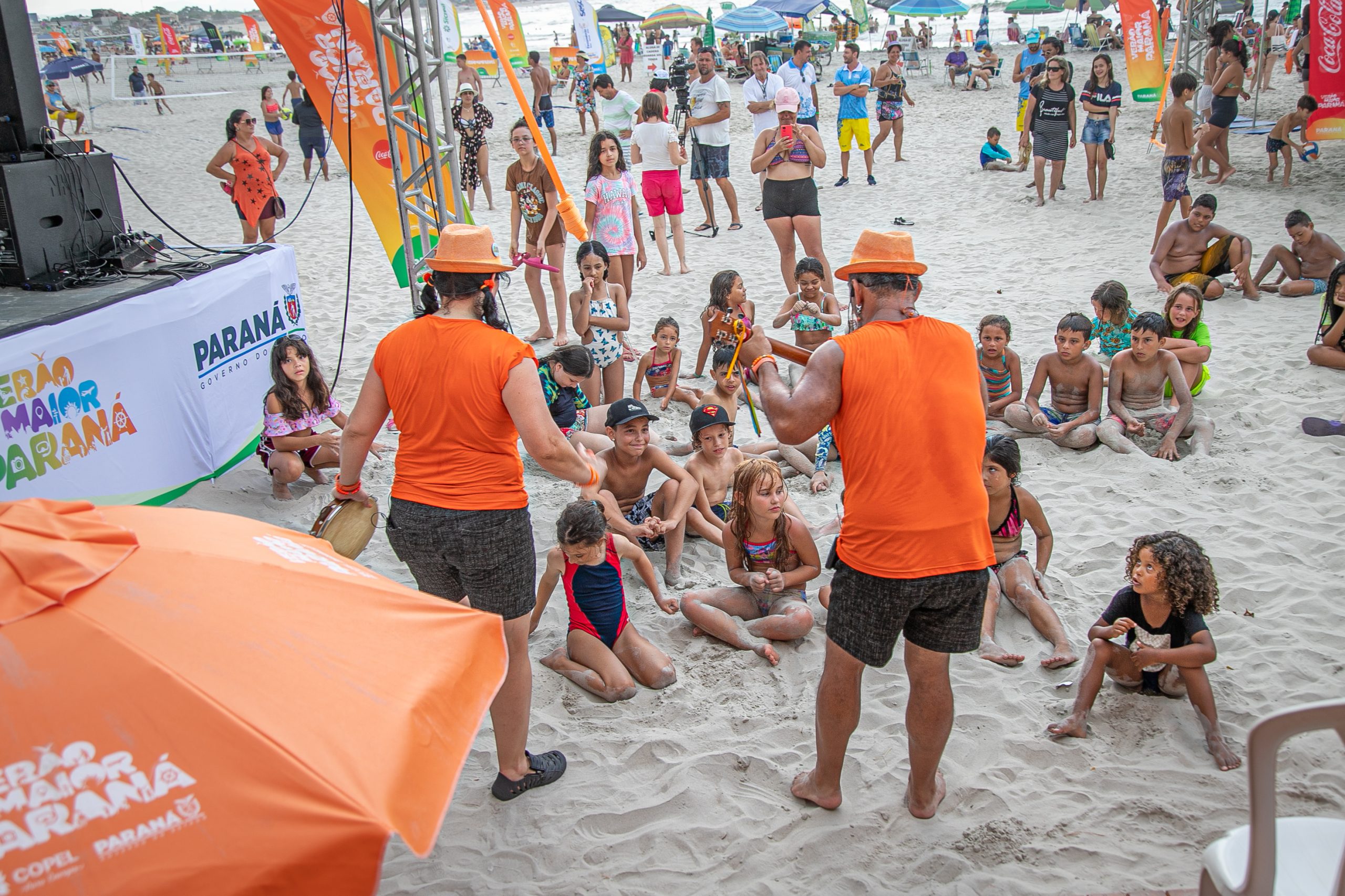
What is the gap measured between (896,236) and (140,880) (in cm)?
217

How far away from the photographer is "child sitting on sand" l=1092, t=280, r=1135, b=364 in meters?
5.96

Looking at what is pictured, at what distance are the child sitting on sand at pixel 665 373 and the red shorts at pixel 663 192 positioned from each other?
312cm

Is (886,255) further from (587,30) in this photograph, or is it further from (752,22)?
(752,22)

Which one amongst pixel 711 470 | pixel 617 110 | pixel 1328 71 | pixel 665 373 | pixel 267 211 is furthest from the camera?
pixel 617 110

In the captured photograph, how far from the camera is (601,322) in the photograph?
6.27 metres

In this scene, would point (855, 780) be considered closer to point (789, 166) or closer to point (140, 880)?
point (140, 880)

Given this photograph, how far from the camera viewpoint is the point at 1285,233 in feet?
29.9

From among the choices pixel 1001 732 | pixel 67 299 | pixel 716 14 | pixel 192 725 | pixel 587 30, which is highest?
pixel 716 14

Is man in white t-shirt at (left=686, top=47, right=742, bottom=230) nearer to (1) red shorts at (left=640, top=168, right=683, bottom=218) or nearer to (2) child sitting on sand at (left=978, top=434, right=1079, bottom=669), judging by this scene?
(1) red shorts at (left=640, top=168, right=683, bottom=218)

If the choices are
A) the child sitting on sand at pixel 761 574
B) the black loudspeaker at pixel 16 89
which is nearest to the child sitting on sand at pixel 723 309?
the child sitting on sand at pixel 761 574

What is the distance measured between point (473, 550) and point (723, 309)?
12.2ft

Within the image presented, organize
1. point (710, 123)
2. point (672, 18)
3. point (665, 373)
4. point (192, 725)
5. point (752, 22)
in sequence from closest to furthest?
point (192, 725)
point (665, 373)
point (710, 123)
point (752, 22)
point (672, 18)

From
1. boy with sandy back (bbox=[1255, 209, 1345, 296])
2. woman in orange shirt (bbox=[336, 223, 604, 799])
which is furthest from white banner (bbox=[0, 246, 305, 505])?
boy with sandy back (bbox=[1255, 209, 1345, 296])

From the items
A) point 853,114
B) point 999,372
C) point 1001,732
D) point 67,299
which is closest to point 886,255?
point 1001,732
